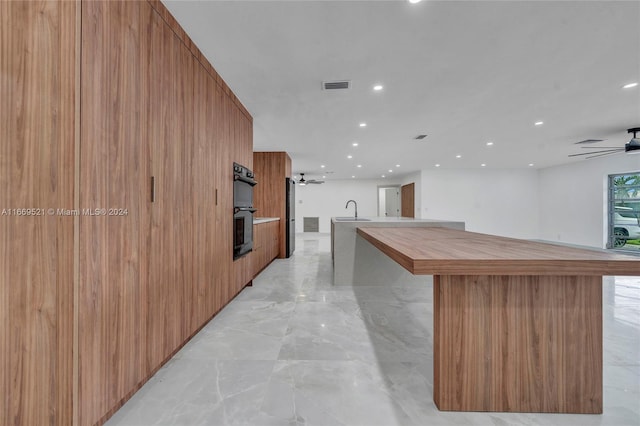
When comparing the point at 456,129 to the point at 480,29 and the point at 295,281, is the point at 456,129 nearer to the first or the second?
the point at 480,29

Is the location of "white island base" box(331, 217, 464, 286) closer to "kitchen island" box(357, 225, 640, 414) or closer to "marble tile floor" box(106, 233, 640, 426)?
"marble tile floor" box(106, 233, 640, 426)

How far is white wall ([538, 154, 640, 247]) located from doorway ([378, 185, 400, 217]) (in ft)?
17.3

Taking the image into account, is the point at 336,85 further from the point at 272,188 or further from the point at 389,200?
the point at 389,200

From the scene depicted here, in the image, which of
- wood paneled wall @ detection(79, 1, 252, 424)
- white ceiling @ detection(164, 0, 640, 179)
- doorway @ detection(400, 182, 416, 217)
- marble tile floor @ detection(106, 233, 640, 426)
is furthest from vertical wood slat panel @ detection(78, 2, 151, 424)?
doorway @ detection(400, 182, 416, 217)

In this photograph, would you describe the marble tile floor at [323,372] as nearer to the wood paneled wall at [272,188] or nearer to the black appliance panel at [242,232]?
the black appliance panel at [242,232]

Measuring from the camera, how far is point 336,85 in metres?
2.92

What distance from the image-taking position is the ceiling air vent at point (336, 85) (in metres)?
2.87

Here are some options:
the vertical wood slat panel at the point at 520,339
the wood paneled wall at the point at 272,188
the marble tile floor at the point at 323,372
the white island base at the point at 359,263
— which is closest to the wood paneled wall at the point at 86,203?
the marble tile floor at the point at 323,372

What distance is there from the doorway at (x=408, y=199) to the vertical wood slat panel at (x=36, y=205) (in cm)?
1044

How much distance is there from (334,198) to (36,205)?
11448 mm

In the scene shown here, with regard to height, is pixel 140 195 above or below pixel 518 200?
below

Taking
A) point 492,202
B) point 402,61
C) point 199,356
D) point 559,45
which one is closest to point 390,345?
point 199,356

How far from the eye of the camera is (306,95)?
320 centimetres

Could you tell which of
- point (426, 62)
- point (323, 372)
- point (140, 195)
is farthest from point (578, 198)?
point (140, 195)
